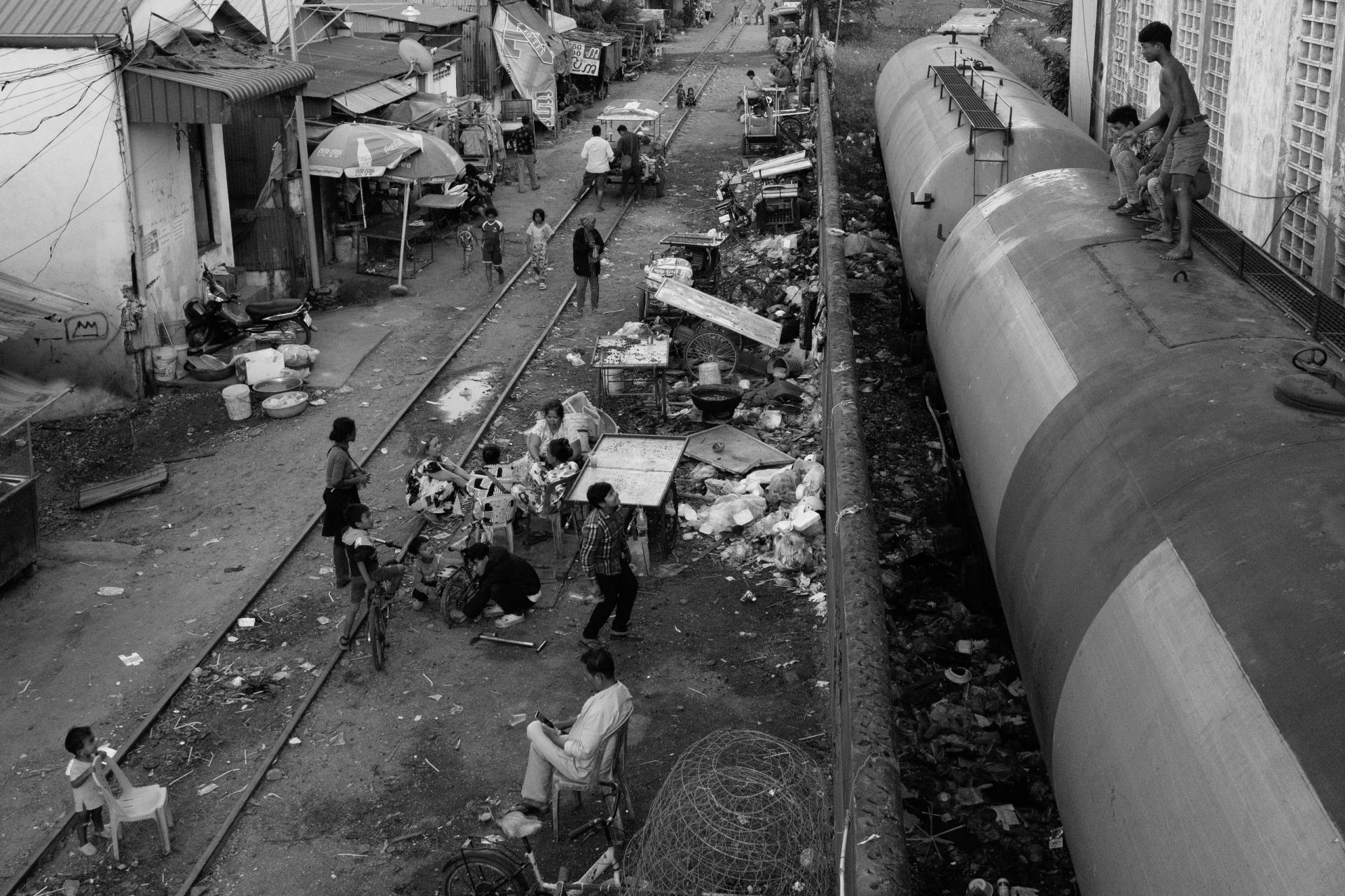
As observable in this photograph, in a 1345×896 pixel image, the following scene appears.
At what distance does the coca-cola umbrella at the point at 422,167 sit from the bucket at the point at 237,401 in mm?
5308

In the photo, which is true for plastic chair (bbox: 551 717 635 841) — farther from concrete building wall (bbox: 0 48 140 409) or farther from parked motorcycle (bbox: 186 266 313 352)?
parked motorcycle (bbox: 186 266 313 352)

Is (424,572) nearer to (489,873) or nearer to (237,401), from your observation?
(489,873)

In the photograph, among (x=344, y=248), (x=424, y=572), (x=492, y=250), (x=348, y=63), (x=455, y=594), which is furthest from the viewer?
(x=348, y=63)

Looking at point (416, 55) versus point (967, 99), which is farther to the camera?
point (416, 55)

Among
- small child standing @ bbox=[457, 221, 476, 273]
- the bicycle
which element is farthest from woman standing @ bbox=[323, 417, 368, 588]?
A: small child standing @ bbox=[457, 221, 476, 273]

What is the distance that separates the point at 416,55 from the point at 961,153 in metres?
15.7

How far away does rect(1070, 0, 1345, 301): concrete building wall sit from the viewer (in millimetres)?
10328

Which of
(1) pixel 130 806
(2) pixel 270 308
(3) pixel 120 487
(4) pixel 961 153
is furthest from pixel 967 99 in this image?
(1) pixel 130 806

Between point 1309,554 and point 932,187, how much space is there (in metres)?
9.50

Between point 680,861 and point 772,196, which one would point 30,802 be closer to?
point 680,861

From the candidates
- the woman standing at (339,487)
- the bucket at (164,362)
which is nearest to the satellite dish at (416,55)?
the bucket at (164,362)

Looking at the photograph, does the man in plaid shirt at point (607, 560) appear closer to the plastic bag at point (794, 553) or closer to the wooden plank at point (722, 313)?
the plastic bag at point (794, 553)

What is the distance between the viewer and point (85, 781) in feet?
25.0

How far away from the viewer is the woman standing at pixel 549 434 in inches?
496
